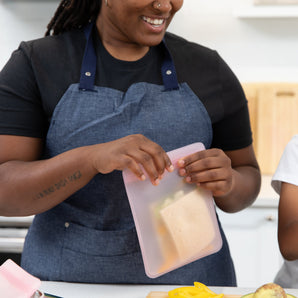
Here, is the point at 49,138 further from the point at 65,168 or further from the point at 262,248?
the point at 262,248

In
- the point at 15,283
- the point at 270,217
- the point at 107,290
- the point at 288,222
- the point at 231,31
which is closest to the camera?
the point at 15,283

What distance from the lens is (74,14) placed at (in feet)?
4.16

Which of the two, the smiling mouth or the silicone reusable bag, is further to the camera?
the smiling mouth

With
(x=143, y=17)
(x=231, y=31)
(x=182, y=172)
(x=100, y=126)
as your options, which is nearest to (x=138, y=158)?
(x=182, y=172)

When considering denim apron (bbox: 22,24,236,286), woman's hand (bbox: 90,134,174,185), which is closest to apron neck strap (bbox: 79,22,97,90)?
denim apron (bbox: 22,24,236,286)

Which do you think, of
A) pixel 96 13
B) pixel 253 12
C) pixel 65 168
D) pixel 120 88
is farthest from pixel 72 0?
pixel 253 12

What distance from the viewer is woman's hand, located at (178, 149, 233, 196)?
1.03 m

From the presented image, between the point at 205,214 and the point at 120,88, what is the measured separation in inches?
13.5

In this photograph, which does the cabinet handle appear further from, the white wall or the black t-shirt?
the black t-shirt

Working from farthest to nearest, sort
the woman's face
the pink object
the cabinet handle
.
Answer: the cabinet handle < the woman's face < the pink object

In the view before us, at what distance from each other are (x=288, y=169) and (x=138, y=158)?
1.52ft

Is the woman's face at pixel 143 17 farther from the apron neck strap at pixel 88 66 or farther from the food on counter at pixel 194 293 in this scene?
the food on counter at pixel 194 293

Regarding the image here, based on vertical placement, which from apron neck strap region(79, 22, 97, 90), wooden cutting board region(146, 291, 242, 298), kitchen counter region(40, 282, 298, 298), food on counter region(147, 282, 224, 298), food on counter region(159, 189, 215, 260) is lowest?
kitchen counter region(40, 282, 298, 298)

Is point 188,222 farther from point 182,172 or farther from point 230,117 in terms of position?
point 230,117
